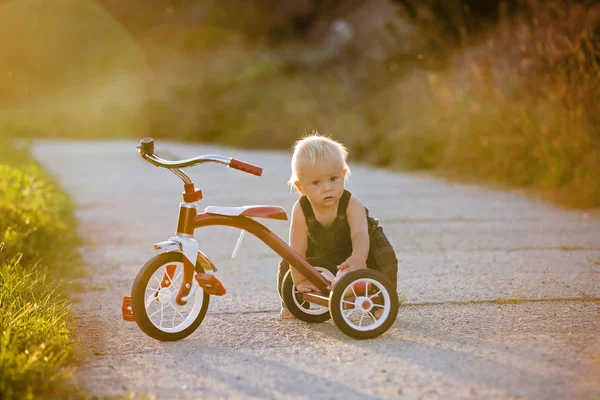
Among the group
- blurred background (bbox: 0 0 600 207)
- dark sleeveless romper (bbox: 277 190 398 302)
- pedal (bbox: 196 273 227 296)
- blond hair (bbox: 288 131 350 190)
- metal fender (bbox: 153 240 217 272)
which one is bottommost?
pedal (bbox: 196 273 227 296)

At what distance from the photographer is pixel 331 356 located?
3.40m

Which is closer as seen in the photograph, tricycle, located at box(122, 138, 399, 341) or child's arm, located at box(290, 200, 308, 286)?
tricycle, located at box(122, 138, 399, 341)

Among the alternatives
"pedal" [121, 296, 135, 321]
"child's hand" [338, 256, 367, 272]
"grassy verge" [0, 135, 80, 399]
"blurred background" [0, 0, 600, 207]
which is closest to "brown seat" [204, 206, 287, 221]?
"child's hand" [338, 256, 367, 272]

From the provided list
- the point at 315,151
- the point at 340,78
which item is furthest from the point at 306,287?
the point at 340,78

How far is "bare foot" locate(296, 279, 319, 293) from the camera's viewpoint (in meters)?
3.94

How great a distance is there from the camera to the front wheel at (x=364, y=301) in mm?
3629

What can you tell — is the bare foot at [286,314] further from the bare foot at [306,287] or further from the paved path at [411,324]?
the bare foot at [306,287]

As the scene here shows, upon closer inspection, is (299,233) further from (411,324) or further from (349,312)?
(411,324)

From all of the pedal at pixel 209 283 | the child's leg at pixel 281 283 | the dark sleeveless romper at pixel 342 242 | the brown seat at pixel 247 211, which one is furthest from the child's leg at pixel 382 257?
the pedal at pixel 209 283

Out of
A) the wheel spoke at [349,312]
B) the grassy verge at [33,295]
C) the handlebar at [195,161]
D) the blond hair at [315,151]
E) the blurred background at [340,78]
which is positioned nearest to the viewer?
the grassy verge at [33,295]

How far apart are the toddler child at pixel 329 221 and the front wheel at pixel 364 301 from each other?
0.18 m

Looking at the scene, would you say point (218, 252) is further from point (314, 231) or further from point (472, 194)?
point (472, 194)

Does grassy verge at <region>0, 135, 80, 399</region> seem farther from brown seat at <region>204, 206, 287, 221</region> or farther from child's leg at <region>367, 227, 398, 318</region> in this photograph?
child's leg at <region>367, 227, 398, 318</region>

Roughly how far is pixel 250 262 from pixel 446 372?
2925 mm
